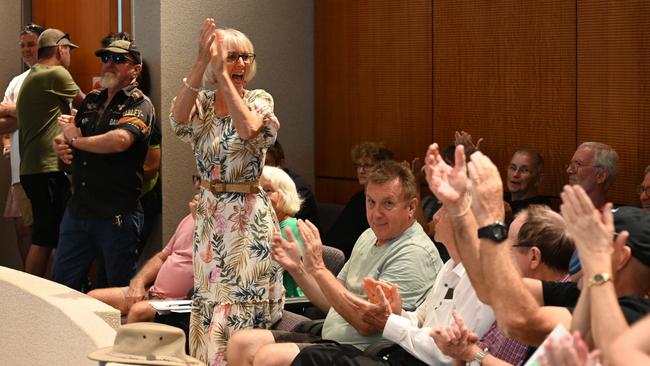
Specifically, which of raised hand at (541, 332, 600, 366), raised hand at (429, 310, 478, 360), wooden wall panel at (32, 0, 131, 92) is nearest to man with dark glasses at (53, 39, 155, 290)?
wooden wall panel at (32, 0, 131, 92)

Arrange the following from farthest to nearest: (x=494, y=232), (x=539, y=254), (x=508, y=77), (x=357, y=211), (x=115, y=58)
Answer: (x=357, y=211)
(x=508, y=77)
(x=115, y=58)
(x=539, y=254)
(x=494, y=232)

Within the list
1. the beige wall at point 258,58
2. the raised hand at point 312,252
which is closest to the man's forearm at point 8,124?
the beige wall at point 258,58

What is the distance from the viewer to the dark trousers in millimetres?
4043

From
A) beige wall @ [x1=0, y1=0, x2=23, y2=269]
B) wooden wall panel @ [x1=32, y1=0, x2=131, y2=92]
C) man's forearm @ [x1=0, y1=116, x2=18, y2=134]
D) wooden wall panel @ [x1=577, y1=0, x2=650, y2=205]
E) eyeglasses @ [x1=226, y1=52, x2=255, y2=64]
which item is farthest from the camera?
beige wall @ [x1=0, y1=0, x2=23, y2=269]

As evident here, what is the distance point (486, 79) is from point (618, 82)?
2.96ft

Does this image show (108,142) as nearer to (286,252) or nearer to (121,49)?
(121,49)

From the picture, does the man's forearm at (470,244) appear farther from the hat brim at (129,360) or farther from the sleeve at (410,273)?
the sleeve at (410,273)

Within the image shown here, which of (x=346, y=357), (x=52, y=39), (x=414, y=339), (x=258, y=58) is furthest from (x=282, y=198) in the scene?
(x=52, y=39)

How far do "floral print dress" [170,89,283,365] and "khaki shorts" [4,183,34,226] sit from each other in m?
3.26

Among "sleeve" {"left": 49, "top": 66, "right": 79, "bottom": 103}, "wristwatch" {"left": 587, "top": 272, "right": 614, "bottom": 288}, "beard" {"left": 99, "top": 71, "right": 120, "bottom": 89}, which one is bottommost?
"wristwatch" {"left": 587, "top": 272, "right": 614, "bottom": 288}

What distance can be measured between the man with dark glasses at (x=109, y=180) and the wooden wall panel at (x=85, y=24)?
1.35m

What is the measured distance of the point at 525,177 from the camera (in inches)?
236

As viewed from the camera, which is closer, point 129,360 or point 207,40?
point 129,360

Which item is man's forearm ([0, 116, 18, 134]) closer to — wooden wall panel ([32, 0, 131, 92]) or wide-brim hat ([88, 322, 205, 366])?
wooden wall panel ([32, 0, 131, 92])
